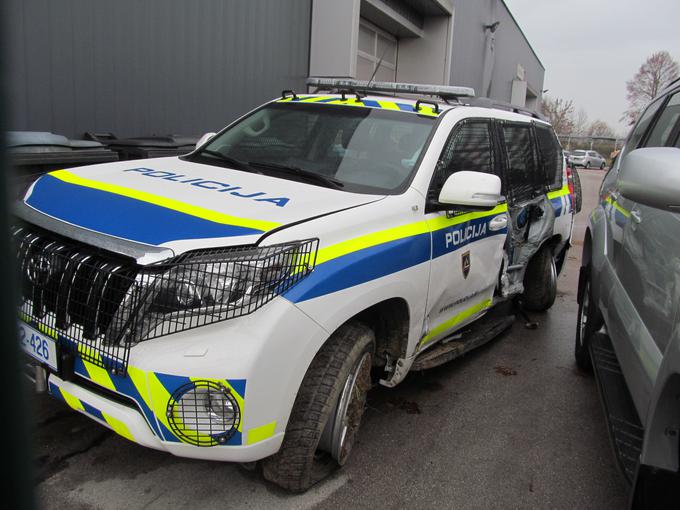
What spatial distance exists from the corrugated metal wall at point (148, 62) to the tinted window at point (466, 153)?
369 centimetres

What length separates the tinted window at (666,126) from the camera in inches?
129

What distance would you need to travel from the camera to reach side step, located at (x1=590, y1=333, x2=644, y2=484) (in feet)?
7.51

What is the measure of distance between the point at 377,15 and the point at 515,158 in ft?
31.7

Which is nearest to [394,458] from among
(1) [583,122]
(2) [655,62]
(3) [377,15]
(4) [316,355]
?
(4) [316,355]

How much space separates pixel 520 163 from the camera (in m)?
4.69

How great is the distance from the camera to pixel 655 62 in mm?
50625

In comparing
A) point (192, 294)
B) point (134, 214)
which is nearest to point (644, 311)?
point (192, 294)

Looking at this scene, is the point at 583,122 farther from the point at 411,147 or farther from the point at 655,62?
the point at 411,147

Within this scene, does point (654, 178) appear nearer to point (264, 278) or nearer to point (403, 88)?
point (264, 278)

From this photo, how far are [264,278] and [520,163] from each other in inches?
122

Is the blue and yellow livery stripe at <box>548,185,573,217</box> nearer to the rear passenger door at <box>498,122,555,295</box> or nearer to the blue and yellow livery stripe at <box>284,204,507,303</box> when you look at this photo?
the rear passenger door at <box>498,122,555,295</box>

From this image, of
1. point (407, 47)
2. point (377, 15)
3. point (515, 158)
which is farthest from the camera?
point (407, 47)

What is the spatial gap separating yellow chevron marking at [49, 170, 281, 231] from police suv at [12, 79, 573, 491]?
1 centimetres

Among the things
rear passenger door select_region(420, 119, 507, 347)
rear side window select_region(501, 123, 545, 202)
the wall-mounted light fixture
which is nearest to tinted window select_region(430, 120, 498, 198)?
rear passenger door select_region(420, 119, 507, 347)
